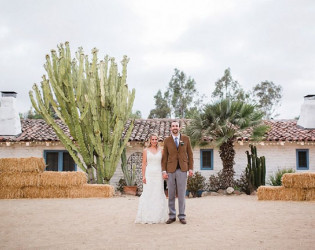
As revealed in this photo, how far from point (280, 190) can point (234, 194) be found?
275cm

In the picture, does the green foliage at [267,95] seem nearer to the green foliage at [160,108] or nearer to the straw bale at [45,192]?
the green foliage at [160,108]

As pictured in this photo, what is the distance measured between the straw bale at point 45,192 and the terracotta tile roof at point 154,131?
148 inches

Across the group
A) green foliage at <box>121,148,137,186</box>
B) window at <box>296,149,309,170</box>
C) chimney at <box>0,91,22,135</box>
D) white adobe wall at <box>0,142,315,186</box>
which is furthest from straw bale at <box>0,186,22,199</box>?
window at <box>296,149,309,170</box>

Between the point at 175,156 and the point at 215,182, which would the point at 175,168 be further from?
the point at 215,182

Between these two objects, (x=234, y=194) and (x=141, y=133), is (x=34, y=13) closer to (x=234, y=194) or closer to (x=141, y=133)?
(x=141, y=133)

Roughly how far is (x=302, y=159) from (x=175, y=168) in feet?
38.9

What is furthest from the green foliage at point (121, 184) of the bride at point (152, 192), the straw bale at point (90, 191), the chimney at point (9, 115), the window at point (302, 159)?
the bride at point (152, 192)

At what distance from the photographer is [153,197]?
21.7 ft

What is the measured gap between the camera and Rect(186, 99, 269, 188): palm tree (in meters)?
13.6

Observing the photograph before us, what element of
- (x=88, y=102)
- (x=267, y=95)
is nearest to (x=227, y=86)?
(x=267, y=95)

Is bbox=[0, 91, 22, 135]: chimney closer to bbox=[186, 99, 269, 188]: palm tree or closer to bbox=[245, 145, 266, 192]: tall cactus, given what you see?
bbox=[186, 99, 269, 188]: palm tree

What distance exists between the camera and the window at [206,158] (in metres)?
16.1

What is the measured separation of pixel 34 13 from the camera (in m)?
11.8

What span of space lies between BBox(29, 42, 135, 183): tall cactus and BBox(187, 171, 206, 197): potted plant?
342cm
